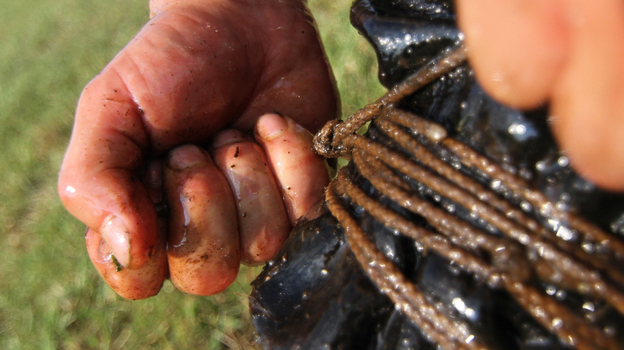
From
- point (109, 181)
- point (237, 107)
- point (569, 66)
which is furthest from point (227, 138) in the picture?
point (569, 66)

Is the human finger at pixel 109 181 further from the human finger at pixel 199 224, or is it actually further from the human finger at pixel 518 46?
the human finger at pixel 518 46

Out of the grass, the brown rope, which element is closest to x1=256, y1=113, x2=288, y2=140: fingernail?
the brown rope

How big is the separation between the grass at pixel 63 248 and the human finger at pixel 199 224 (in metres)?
0.59

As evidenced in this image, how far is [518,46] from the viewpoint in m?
0.86

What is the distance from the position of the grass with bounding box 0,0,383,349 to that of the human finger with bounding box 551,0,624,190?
1800 millimetres

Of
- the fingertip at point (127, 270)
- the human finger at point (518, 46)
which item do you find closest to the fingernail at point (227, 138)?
the fingertip at point (127, 270)

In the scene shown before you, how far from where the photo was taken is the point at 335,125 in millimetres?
1629

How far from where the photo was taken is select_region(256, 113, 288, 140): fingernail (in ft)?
6.34

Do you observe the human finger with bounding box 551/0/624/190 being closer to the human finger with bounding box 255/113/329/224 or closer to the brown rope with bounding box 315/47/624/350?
the brown rope with bounding box 315/47/624/350

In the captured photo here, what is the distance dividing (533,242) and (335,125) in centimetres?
88

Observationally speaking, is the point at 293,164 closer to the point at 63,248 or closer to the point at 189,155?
the point at 189,155

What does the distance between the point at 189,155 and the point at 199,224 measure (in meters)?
0.29

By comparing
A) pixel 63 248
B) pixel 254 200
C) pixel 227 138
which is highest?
pixel 227 138

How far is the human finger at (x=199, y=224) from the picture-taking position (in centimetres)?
165
